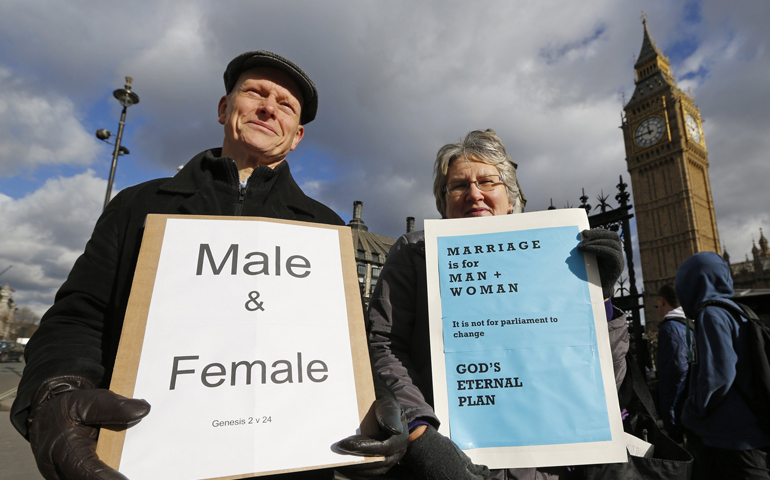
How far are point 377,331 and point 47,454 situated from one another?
1042 mm

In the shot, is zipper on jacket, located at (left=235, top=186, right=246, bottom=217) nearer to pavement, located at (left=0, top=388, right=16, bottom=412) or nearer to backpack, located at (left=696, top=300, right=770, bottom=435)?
backpack, located at (left=696, top=300, right=770, bottom=435)

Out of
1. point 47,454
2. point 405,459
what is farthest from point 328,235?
point 47,454

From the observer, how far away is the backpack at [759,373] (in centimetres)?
226

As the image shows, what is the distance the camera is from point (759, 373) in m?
2.30

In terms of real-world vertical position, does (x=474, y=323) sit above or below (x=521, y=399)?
above

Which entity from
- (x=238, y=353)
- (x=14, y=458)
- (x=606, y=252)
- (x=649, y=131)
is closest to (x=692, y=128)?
(x=649, y=131)

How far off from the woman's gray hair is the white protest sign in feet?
3.30

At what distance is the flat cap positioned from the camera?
1.70 meters

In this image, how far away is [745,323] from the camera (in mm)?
2494

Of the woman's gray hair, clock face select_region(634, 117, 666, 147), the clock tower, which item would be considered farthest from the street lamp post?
clock face select_region(634, 117, 666, 147)

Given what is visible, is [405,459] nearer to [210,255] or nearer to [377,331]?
[377,331]

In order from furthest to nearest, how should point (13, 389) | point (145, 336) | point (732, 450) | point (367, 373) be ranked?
point (13, 389) < point (732, 450) < point (367, 373) < point (145, 336)

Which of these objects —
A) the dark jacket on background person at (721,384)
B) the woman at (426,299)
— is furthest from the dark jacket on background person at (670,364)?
the woman at (426,299)

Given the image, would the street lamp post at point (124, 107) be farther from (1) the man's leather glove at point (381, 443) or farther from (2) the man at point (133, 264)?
(1) the man's leather glove at point (381, 443)
